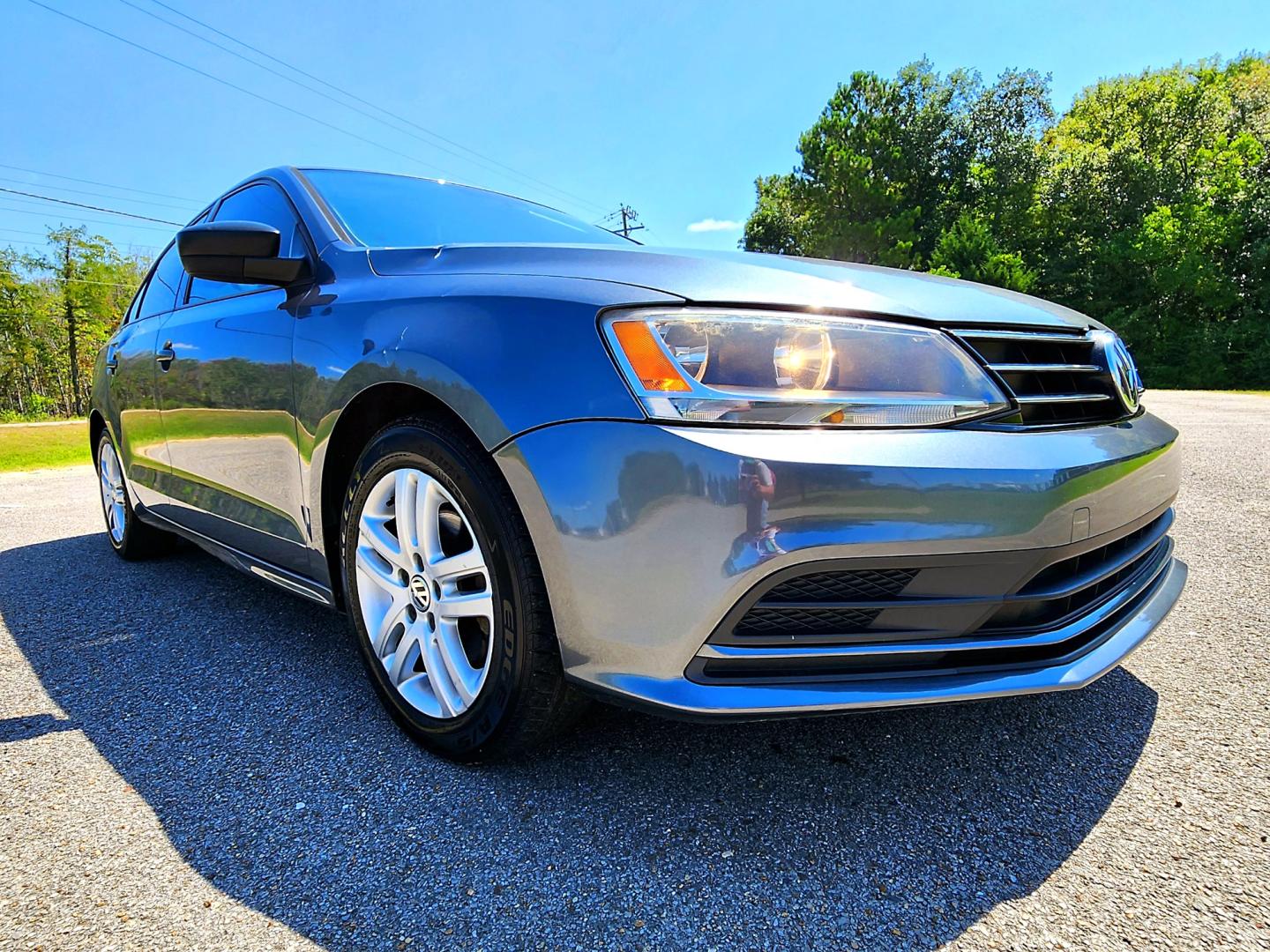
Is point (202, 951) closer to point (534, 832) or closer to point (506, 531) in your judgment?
point (534, 832)

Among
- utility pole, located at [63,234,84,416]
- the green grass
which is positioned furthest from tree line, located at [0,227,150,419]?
the green grass

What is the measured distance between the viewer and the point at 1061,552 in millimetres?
1327

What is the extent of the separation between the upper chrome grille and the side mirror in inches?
68.2

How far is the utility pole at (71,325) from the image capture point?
3891 centimetres

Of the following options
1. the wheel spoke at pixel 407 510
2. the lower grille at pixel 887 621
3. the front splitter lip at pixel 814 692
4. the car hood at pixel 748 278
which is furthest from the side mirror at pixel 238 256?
the lower grille at pixel 887 621

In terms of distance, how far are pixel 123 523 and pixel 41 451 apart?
12.4 metres

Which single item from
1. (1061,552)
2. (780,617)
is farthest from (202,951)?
(1061,552)

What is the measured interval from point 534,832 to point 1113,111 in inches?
1622

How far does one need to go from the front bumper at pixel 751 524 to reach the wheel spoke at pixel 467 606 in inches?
8.2

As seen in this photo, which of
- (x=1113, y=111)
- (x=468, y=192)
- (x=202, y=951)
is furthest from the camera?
(x=1113, y=111)

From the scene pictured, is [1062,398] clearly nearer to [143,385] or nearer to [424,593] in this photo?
[424,593]

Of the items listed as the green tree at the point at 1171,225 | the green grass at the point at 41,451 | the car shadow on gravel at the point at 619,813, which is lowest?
the green grass at the point at 41,451

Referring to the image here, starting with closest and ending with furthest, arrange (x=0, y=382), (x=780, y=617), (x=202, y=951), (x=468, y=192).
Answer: (x=202, y=951) → (x=780, y=617) → (x=468, y=192) → (x=0, y=382)

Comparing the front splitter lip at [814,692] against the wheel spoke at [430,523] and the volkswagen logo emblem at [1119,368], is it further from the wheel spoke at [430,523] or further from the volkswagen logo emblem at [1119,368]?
the volkswagen logo emblem at [1119,368]
